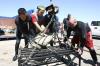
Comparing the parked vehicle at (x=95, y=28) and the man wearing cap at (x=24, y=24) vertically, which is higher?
the man wearing cap at (x=24, y=24)

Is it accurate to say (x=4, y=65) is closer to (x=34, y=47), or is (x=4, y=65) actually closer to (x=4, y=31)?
(x=34, y=47)

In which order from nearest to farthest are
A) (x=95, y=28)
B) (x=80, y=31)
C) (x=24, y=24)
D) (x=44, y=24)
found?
(x=80, y=31) → (x=24, y=24) → (x=44, y=24) → (x=95, y=28)

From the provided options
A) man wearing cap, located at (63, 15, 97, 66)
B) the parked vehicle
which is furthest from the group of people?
the parked vehicle

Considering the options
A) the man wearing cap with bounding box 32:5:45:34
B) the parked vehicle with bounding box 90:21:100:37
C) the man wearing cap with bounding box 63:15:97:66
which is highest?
the man wearing cap with bounding box 32:5:45:34

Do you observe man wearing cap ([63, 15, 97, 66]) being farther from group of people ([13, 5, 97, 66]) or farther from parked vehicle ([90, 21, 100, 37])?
parked vehicle ([90, 21, 100, 37])

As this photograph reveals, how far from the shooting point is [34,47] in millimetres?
5973

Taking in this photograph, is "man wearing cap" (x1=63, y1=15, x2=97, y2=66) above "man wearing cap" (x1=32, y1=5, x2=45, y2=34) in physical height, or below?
below

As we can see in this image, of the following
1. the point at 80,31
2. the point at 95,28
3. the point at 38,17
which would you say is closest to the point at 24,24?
the point at 38,17

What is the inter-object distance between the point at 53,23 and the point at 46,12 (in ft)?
1.50

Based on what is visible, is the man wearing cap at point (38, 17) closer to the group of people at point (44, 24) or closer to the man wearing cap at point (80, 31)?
the group of people at point (44, 24)

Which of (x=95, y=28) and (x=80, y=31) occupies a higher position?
(x=80, y=31)

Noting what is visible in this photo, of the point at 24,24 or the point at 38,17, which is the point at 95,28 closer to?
the point at 38,17

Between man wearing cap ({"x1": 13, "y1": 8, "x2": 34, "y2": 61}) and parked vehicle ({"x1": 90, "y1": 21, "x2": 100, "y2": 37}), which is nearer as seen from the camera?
man wearing cap ({"x1": 13, "y1": 8, "x2": 34, "y2": 61})

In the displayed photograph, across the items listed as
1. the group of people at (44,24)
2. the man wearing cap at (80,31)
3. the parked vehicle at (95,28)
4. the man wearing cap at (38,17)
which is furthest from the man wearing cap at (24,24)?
the parked vehicle at (95,28)
